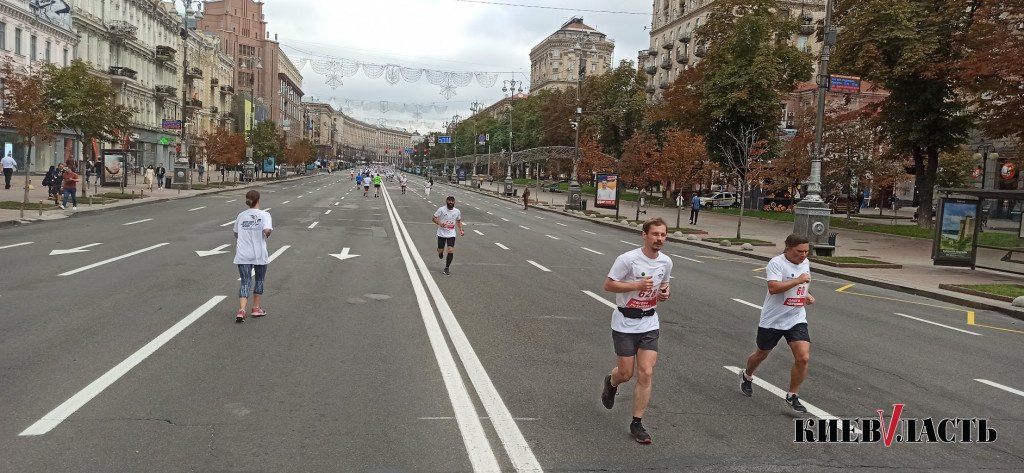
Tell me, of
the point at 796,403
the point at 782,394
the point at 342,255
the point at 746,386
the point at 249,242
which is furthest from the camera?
the point at 342,255

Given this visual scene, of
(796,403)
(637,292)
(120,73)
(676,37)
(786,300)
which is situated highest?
(676,37)

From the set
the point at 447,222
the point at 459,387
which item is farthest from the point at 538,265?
the point at 459,387

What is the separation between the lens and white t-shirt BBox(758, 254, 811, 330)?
6.46 meters

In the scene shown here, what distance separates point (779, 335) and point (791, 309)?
282mm

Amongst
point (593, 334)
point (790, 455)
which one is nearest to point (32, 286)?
point (593, 334)

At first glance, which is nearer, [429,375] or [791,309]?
[791,309]

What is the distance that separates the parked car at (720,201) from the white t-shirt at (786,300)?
55923mm

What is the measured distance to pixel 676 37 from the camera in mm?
86625

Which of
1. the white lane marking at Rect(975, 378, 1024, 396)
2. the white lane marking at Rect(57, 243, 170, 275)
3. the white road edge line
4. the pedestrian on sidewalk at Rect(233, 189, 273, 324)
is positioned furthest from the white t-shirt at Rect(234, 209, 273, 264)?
the white lane marking at Rect(975, 378, 1024, 396)

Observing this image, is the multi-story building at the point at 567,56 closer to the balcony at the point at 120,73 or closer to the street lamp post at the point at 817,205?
the balcony at the point at 120,73

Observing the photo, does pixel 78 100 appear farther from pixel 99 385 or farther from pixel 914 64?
pixel 914 64

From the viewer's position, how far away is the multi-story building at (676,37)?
78.5 m

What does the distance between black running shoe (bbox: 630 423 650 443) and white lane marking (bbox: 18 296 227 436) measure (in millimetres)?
4148

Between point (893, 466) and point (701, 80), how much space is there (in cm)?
4879
